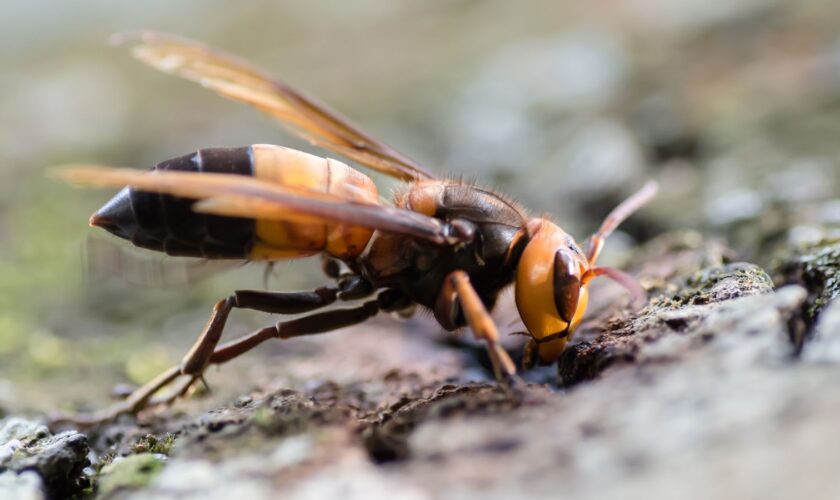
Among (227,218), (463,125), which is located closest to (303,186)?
(227,218)

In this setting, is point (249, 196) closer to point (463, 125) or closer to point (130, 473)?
point (130, 473)

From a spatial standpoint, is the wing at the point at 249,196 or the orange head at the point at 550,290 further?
the orange head at the point at 550,290

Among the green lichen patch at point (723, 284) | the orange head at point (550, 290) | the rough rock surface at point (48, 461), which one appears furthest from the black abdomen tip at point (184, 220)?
the green lichen patch at point (723, 284)

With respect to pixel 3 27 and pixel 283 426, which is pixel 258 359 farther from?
pixel 3 27

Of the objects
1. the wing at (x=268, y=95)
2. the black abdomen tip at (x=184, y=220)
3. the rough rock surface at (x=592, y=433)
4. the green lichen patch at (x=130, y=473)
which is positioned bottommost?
the green lichen patch at (x=130, y=473)

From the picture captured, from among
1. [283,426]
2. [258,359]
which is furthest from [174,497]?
[258,359]

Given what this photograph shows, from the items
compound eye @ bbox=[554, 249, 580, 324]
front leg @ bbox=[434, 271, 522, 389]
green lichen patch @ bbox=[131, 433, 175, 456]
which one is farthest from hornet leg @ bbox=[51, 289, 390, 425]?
compound eye @ bbox=[554, 249, 580, 324]

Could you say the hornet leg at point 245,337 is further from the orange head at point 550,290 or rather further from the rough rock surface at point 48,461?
the orange head at point 550,290
